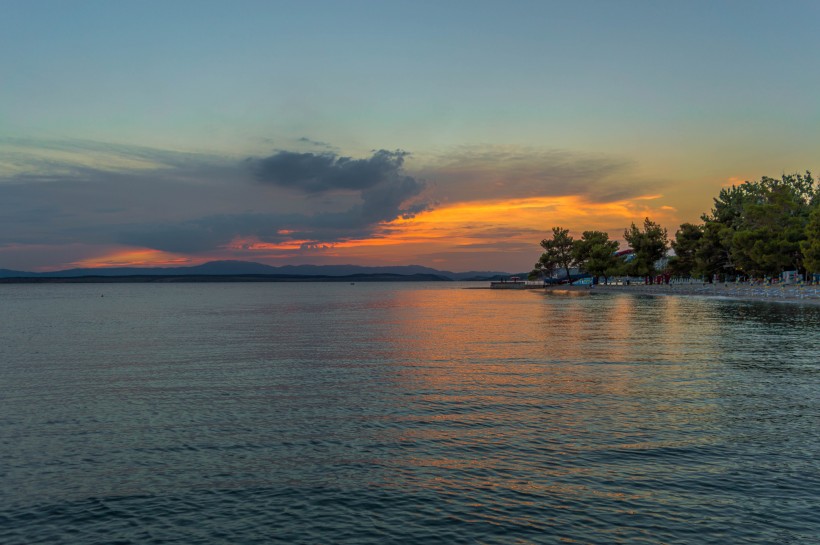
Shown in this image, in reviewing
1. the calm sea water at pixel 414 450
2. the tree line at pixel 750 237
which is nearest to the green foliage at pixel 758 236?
the tree line at pixel 750 237

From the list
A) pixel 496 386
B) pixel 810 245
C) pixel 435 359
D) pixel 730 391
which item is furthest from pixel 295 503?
pixel 810 245

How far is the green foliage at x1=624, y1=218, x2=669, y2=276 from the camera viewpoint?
190500mm

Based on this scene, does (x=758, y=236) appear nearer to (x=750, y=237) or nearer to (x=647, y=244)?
(x=750, y=237)

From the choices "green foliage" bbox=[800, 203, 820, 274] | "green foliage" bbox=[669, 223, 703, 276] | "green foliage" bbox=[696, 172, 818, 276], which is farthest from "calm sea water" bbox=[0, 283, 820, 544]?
"green foliage" bbox=[669, 223, 703, 276]

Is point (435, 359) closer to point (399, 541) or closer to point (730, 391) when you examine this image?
point (730, 391)

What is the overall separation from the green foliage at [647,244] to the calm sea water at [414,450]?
536 feet

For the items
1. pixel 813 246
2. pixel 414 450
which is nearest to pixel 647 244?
pixel 813 246

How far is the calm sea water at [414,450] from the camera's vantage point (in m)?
11.8

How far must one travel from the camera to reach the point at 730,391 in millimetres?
25047

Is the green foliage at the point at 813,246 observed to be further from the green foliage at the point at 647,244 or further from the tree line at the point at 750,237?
the green foliage at the point at 647,244

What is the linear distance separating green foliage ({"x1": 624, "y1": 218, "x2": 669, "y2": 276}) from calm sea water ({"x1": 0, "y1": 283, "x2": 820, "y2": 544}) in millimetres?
163286

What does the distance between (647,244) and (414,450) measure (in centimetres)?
18999

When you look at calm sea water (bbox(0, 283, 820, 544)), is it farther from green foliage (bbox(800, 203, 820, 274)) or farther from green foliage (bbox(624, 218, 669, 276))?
green foliage (bbox(624, 218, 669, 276))

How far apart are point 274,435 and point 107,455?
4660 mm
